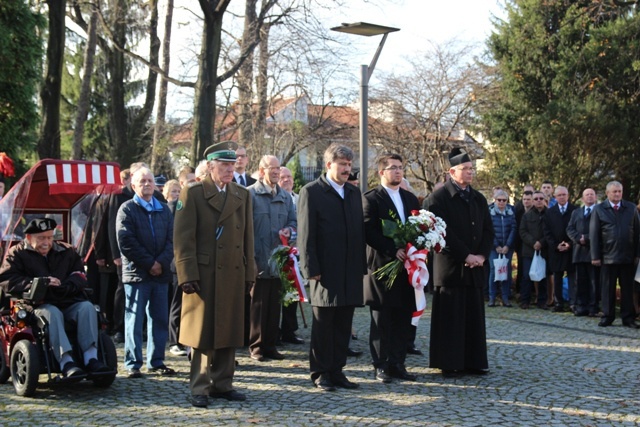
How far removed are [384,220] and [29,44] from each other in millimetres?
13536

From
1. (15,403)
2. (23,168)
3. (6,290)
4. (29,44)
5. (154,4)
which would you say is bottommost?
(15,403)

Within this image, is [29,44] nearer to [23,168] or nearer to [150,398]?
[23,168]

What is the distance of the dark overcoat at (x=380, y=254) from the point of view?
8.04 m

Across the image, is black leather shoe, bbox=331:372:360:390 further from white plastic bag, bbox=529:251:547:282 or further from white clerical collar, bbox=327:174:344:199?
white plastic bag, bbox=529:251:547:282

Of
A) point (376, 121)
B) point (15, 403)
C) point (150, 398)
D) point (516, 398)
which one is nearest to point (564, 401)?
point (516, 398)

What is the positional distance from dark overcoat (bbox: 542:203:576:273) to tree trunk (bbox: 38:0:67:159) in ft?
43.2

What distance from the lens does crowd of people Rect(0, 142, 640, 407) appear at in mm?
6941

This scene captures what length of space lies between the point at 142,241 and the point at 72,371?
1.58 m

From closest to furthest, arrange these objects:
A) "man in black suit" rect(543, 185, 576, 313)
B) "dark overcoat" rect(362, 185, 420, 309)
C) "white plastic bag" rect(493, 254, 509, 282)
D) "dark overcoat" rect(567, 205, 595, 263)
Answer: "dark overcoat" rect(362, 185, 420, 309) < "dark overcoat" rect(567, 205, 595, 263) < "man in black suit" rect(543, 185, 576, 313) < "white plastic bag" rect(493, 254, 509, 282)

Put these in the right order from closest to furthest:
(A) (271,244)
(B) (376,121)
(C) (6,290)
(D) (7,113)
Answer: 1. (C) (6,290)
2. (A) (271,244)
3. (D) (7,113)
4. (B) (376,121)

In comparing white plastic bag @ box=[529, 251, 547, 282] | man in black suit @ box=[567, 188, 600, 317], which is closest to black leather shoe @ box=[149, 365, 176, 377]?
man in black suit @ box=[567, 188, 600, 317]

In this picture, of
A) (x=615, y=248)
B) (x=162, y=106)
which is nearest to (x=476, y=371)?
(x=615, y=248)

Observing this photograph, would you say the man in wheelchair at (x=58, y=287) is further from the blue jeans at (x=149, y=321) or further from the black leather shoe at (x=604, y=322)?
the black leather shoe at (x=604, y=322)

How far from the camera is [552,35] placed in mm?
25328
